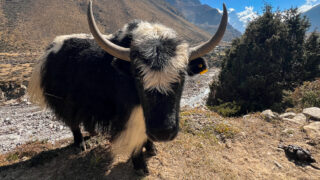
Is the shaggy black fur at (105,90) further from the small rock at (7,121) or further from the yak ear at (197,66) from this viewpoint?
the small rock at (7,121)

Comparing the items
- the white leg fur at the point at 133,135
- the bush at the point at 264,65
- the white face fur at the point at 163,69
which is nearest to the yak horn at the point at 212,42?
the white face fur at the point at 163,69

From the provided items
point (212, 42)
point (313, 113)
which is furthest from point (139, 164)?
point (313, 113)

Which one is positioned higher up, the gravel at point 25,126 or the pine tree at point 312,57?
the pine tree at point 312,57

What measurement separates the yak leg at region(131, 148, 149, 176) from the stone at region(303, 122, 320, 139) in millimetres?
4473

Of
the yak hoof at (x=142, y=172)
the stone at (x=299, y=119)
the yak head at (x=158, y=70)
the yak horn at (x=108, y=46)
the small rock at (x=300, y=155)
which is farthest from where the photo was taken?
the stone at (x=299, y=119)

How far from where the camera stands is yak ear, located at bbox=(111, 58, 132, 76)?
10.2ft

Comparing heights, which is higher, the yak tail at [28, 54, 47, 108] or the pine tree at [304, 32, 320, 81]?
the pine tree at [304, 32, 320, 81]

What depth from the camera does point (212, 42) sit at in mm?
3107

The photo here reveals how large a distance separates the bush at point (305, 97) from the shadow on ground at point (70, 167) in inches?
297

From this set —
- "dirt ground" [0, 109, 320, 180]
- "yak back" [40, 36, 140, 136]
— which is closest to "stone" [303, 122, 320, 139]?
"dirt ground" [0, 109, 320, 180]

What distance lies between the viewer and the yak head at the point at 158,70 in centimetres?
258

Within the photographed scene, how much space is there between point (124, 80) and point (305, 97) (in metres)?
8.03

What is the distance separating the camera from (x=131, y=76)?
318 cm

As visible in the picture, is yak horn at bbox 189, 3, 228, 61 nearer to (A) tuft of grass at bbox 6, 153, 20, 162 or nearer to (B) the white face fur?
(B) the white face fur
